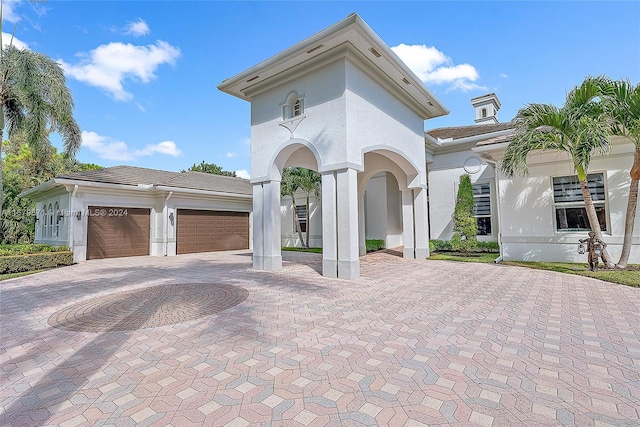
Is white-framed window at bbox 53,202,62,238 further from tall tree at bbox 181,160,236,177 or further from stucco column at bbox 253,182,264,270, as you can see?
tall tree at bbox 181,160,236,177

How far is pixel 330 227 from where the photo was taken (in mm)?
8422

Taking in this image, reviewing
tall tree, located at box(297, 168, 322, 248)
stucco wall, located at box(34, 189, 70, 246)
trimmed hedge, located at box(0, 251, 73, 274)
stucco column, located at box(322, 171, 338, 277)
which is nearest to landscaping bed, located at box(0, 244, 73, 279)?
Result: trimmed hedge, located at box(0, 251, 73, 274)

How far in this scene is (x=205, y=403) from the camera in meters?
2.62

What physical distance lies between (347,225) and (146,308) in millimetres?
4978

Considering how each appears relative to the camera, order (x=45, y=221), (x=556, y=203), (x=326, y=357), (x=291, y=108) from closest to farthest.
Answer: (x=326, y=357) → (x=291, y=108) → (x=556, y=203) → (x=45, y=221)

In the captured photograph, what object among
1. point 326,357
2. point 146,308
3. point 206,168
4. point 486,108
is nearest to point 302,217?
point 146,308

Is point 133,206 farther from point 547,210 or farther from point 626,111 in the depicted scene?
point 626,111

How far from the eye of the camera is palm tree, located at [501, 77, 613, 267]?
26.0ft

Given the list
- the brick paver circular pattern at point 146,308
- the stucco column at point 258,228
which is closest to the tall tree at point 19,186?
the stucco column at point 258,228

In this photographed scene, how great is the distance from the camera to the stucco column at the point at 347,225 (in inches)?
316

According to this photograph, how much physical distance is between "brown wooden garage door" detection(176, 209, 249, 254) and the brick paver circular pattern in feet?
33.1

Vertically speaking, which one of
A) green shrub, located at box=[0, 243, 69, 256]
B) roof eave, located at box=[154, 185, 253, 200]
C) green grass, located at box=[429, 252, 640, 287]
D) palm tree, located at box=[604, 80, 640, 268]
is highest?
palm tree, located at box=[604, 80, 640, 268]

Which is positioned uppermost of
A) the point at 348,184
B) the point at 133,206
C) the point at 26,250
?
the point at 133,206

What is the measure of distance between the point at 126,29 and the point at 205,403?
14.5 meters
